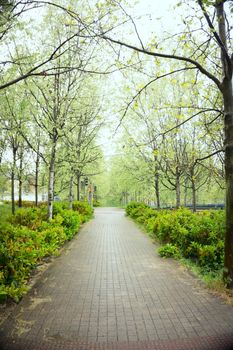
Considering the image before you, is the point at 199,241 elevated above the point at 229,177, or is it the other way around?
the point at 229,177

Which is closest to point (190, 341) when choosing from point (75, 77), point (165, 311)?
point (165, 311)

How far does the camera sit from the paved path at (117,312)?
4.08 m

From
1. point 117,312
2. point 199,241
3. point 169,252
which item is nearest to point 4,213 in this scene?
point 169,252

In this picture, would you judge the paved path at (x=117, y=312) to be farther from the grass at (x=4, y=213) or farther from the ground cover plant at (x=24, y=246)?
the grass at (x=4, y=213)

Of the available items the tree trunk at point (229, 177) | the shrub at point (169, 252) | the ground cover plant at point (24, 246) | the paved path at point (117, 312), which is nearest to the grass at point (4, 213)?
the ground cover plant at point (24, 246)

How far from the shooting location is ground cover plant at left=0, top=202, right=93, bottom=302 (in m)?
5.80

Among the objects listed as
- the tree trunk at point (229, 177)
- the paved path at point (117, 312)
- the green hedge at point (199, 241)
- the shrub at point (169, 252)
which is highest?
the tree trunk at point (229, 177)

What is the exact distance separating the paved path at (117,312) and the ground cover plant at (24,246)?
388 mm

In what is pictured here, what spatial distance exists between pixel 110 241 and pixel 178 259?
4.10 metres

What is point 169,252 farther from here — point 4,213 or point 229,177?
point 4,213

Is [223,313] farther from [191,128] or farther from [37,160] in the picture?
[37,160]

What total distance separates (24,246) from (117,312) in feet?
10.9

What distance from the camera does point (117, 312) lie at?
503 cm

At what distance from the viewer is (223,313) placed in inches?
194
